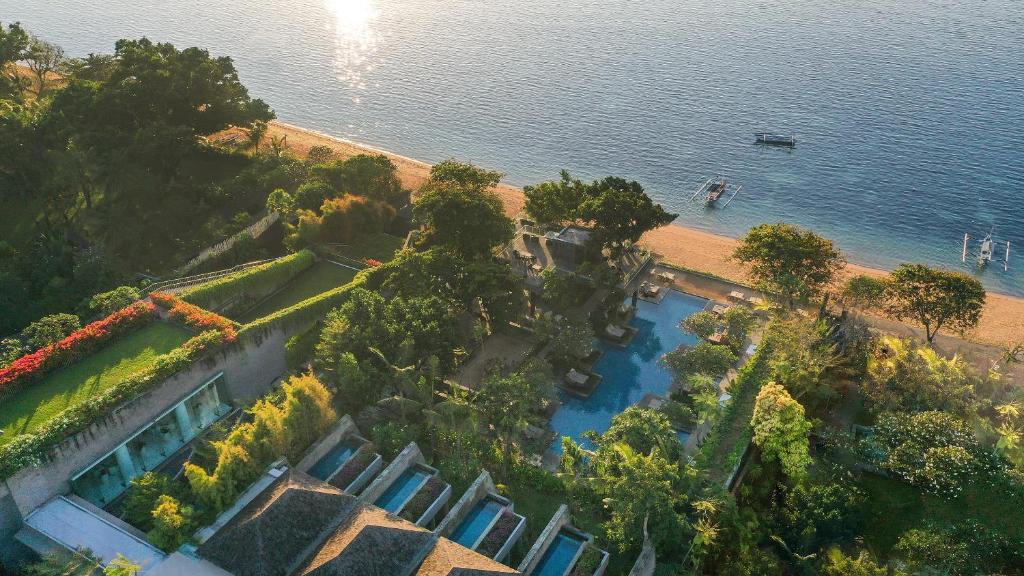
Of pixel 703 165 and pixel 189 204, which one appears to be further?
pixel 703 165

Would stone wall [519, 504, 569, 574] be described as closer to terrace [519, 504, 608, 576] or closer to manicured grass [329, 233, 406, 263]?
terrace [519, 504, 608, 576]

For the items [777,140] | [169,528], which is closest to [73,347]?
[169,528]

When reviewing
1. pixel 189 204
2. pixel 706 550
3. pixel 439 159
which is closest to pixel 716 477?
pixel 706 550

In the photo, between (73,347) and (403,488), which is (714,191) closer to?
(403,488)

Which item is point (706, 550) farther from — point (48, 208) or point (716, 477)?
point (48, 208)

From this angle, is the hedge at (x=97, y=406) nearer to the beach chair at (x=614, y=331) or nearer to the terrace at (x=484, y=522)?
the terrace at (x=484, y=522)
